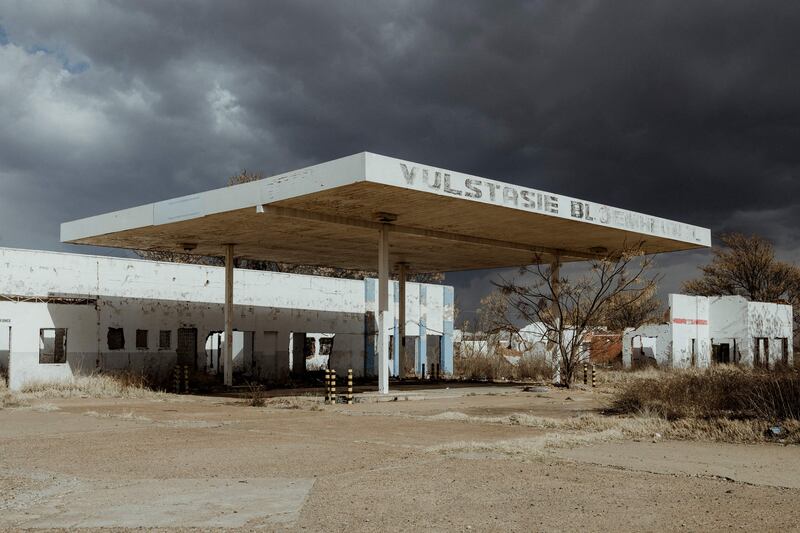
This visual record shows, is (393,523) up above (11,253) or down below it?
below

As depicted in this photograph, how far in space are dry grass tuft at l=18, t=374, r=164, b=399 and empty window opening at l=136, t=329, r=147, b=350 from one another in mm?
2829

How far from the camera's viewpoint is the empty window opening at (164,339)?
33875mm

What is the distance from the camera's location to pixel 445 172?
2328cm

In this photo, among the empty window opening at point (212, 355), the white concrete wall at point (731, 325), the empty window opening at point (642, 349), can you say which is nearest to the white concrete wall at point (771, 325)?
the white concrete wall at point (731, 325)

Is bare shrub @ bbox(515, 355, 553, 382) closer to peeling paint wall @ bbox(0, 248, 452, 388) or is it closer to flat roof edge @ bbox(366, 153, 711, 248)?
peeling paint wall @ bbox(0, 248, 452, 388)

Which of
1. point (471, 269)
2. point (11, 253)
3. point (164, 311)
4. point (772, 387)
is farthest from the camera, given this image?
point (471, 269)

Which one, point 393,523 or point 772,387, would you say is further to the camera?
point 772,387

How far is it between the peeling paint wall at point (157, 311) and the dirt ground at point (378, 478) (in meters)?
11.4

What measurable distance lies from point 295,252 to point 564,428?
21.4 metres

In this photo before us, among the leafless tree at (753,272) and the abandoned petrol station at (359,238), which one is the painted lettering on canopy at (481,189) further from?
the leafless tree at (753,272)

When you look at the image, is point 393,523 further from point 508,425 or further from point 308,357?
point 308,357

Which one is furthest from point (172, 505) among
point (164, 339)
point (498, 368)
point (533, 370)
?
point (498, 368)

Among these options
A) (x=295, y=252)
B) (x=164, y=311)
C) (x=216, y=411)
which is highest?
(x=295, y=252)

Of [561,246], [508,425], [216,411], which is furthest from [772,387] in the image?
[561,246]
